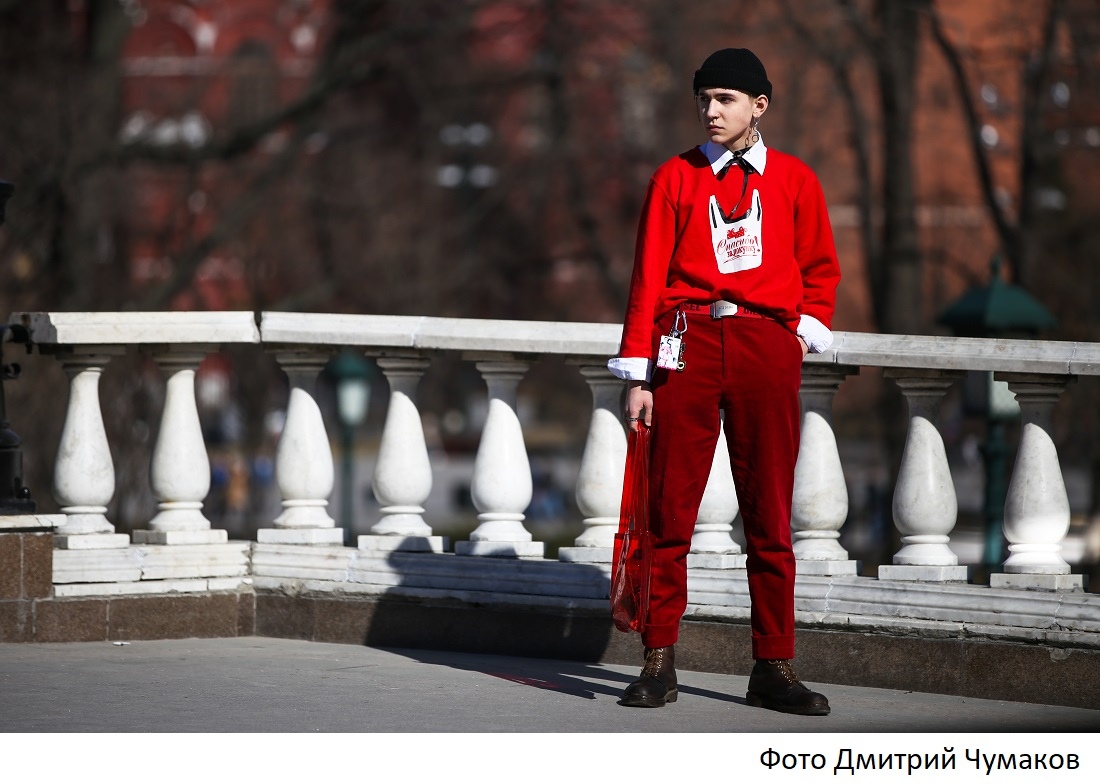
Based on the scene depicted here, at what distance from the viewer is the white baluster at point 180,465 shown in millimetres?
8234

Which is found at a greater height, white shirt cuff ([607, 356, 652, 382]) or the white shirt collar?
the white shirt collar

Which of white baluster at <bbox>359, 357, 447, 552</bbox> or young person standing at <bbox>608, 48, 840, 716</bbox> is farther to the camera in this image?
white baluster at <bbox>359, 357, 447, 552</bbox>

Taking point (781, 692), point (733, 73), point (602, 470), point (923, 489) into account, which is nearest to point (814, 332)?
point (733, 73)

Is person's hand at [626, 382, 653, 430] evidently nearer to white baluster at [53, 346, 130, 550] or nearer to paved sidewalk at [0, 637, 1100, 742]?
paved sidewalk at [0, 637, 1100, 742]

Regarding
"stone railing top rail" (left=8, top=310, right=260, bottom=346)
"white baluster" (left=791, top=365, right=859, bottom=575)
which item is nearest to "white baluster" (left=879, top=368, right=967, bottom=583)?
"white baluster" (left=791, top=365, right=859, bottom=575)

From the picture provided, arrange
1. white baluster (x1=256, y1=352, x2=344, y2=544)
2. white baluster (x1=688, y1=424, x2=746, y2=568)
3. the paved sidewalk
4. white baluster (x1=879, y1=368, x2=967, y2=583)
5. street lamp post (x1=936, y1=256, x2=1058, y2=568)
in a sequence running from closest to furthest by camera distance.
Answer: the paved sidewalk < white baluster (x1=879, y1=368, x2=967, y2=583) < white baluster (x1=688, y1=424, x2=746, y2=568) < white baluster (x1=256, y1=352, x2=344, y2=544) < street lamp post (x1=936, y1=256, x2=1058, y2=568)

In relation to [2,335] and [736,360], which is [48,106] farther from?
[736,360]

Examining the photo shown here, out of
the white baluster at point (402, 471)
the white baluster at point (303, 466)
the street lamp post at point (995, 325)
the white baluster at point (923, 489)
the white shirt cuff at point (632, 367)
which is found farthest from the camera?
the street lamp post at point (995, 325)

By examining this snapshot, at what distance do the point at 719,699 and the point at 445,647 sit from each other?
5.21ft

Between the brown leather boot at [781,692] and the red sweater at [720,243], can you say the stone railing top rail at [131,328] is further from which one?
the brown leather boot at [781,692]

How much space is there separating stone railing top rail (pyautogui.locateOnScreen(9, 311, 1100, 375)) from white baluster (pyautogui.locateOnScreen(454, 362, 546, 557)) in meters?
0.16

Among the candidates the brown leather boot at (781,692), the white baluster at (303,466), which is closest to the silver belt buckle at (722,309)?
the brown leather boot at (781,692)

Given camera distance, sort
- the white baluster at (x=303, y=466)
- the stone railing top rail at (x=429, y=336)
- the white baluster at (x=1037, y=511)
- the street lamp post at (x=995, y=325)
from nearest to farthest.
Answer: the white baluster at (x=1037, y=511) < the stone railing top rail at (x=429, y=336) < the white baluster at (x=303, y=466) < the street lamp post at (x=995, y=325)

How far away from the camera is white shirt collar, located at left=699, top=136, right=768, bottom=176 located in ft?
20.8
